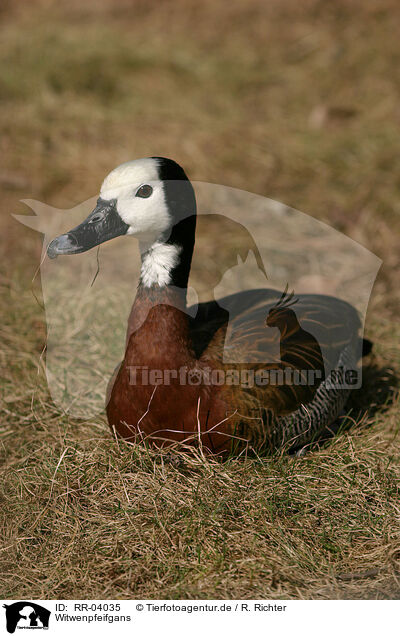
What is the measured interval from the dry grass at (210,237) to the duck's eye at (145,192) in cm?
112

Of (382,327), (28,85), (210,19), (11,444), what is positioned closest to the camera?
(11,444)

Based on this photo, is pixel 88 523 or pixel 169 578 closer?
pixel 169 578

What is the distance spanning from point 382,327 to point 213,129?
3278mm

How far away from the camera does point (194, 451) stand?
115 inches

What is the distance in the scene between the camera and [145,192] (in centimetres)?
277

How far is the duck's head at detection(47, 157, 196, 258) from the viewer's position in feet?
9.00
